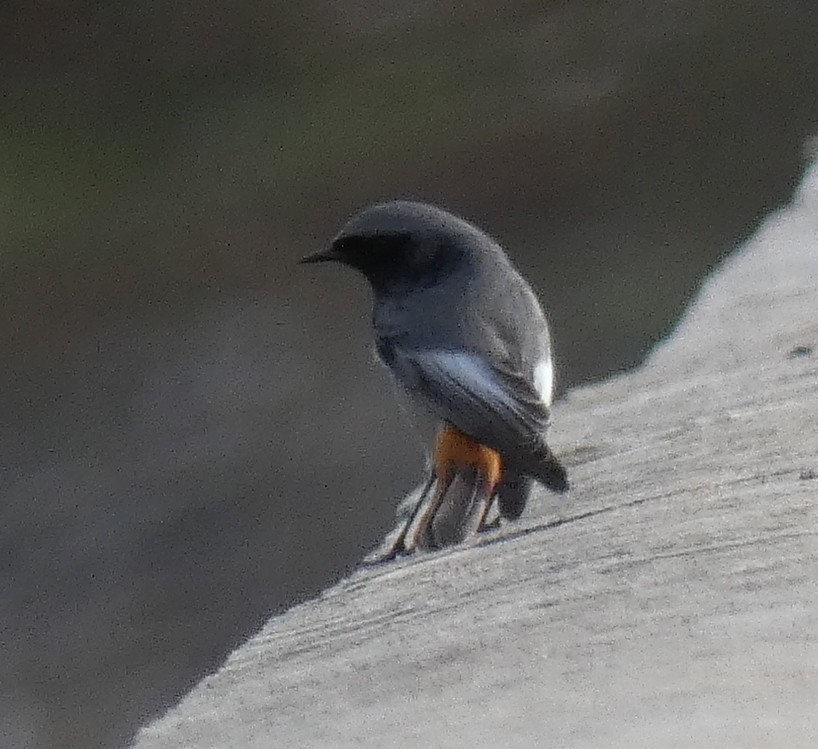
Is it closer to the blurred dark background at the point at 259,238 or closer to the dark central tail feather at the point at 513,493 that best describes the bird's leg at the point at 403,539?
the dark central tail feather at the point at 513,493

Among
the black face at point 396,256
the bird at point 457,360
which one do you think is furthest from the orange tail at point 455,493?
the black face at point 396,256

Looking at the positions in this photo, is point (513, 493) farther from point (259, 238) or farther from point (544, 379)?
point (259, 238)

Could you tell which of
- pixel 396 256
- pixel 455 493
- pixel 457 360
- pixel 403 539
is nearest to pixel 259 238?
pixel 396 256

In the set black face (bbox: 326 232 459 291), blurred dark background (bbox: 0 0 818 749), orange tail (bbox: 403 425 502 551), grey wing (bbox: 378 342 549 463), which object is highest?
black face (bbox: 326 232 459 291)

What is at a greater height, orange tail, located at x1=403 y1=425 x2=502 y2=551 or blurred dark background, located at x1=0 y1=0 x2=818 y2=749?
orange tail, located at x1=403 y1=425 x2=502 y2=551

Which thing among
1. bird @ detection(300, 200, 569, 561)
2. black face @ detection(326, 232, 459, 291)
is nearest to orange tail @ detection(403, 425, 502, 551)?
bird @ detection(300, 200, 569, 561)

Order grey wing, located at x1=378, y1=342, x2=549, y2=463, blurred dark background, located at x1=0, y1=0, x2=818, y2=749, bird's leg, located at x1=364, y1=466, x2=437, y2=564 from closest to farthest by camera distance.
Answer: bird's leg, located at x1=364, y1=466, x2=437, y2=564 → grey wing, located at x1=378, y1=342, x2=549, y2=463 → blurred dark background, located at x1=0, y1=0, x2=818, y2=749

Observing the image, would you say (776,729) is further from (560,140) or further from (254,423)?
(560,140)

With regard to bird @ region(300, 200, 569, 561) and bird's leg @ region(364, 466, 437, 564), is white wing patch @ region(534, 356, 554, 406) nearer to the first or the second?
bird @ region(300, 200, 569, 561)
